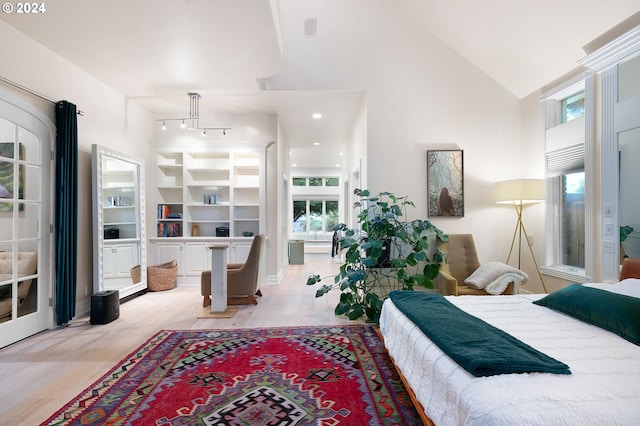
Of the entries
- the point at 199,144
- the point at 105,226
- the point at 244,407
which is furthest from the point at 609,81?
the point at 105,226

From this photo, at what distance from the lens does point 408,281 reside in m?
3.48

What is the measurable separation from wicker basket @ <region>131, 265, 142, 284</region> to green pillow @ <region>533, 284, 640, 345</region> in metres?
4.80

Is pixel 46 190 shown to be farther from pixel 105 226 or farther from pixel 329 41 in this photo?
pixel 329 41

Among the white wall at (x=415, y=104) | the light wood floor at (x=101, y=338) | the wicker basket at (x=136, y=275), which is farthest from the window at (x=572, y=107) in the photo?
the wicker basket at (x=136, y=275)

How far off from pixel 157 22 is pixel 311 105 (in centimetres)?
244

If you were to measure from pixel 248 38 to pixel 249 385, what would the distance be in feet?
9.75

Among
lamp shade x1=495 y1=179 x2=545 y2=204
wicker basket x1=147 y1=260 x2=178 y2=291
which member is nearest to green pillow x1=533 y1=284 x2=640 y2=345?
lamp shade x1=495 y1=179 x2=545 y2=204

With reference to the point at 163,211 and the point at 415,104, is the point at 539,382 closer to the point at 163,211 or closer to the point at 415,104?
the point at 415,104

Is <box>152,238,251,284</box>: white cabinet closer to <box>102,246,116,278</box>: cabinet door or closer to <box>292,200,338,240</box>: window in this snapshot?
<box>102,246,116,278</box>: cabinet door

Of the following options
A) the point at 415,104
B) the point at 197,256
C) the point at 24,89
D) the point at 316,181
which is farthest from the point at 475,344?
the point at 316,181

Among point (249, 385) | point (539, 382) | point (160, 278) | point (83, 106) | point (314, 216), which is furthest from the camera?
point (314, 216)

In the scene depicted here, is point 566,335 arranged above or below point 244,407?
Result: above

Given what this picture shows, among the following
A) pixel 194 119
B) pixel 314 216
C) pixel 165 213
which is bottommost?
pixel 314 216

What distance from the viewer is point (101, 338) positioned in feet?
9.95
